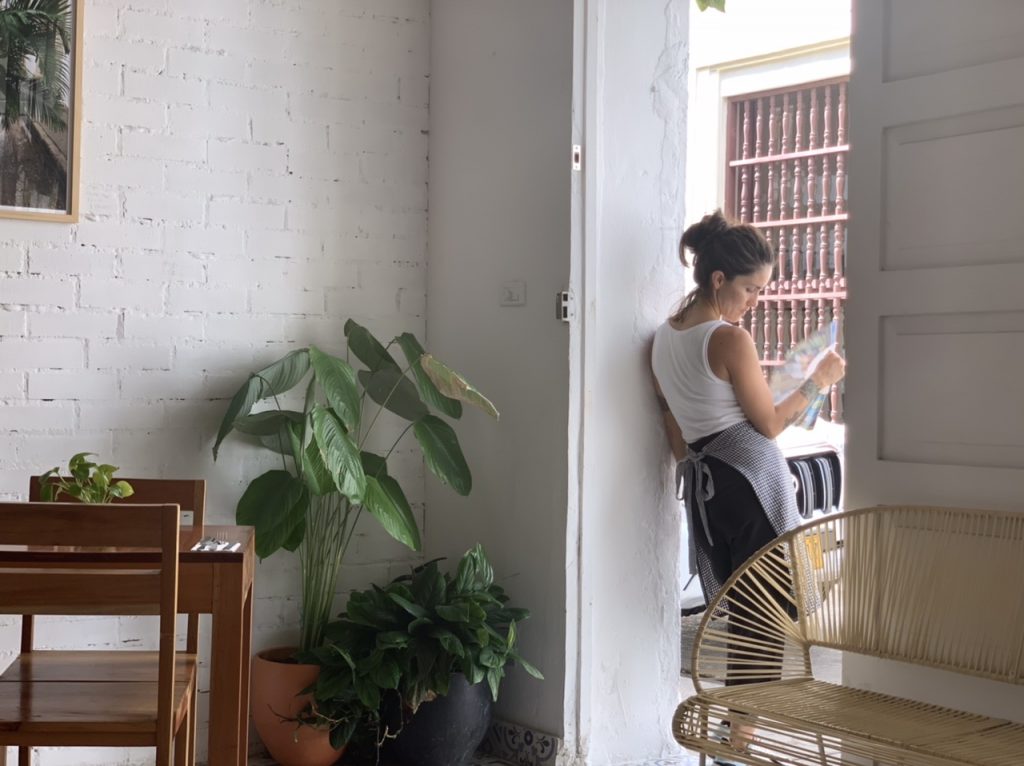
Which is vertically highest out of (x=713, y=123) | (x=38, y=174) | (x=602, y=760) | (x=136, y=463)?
(x=713, y=123)

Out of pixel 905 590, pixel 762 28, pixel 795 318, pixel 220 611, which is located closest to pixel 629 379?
pixel 905 590

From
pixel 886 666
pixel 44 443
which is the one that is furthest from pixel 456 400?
pixel 886 666

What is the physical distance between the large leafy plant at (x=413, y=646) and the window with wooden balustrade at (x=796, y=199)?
3.69 m

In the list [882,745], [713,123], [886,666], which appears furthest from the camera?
[713,123]

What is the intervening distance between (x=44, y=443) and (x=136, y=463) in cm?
25

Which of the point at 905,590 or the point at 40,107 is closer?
the point at 905,590

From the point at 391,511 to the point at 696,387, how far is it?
897mm

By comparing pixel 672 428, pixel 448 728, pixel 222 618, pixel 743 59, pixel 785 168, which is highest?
pixel 743 59

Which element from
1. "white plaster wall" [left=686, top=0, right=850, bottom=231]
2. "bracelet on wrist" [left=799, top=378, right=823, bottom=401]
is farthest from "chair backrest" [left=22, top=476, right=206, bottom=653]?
"white plaster wall" [left=686, top=0, right=850, bottom=231]

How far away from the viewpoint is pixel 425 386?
11.0 feet

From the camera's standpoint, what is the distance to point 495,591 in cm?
340

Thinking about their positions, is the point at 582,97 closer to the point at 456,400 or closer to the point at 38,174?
the point at 456,400

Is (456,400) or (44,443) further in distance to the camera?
(456,400)

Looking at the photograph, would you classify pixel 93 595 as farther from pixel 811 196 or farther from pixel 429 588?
pixel 811 196
